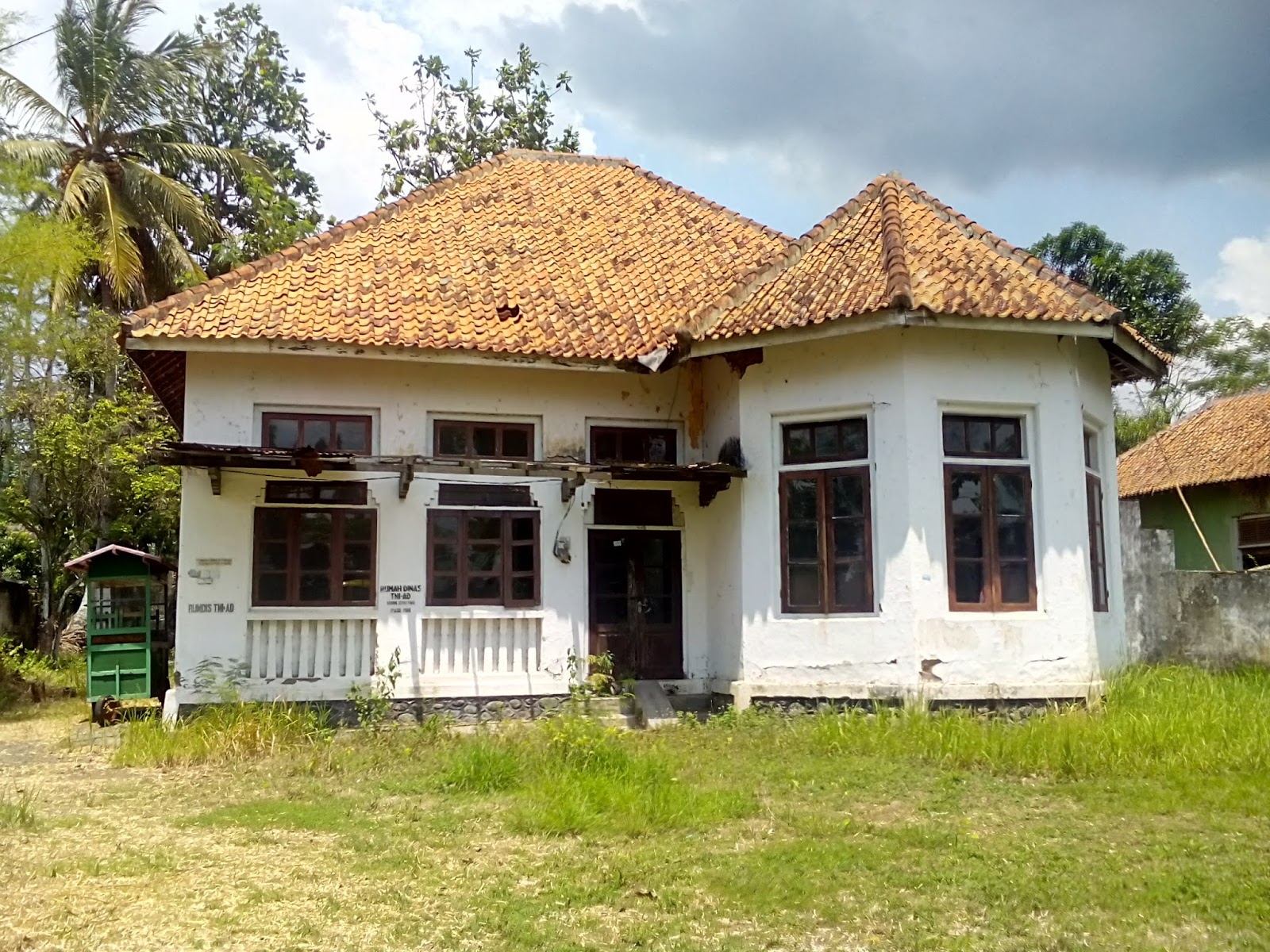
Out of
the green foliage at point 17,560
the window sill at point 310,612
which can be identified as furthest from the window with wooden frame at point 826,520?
the green foliage at point 17,560

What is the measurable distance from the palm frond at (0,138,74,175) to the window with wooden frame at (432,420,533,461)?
11.0m

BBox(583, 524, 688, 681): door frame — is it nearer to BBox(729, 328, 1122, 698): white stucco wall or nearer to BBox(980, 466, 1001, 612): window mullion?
BBox(729, 328, 1122, 698): white stucco wall

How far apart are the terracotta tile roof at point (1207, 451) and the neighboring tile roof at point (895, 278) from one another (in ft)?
25.9

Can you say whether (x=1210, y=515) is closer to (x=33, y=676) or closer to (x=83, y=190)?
(x=33, y=676)

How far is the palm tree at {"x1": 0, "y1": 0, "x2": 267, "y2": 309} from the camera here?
1877 cm

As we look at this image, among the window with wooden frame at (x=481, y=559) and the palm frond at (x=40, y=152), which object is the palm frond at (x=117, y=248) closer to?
the palm frond at (x=40, y=152)

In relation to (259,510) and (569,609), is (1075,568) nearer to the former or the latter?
(569,609)

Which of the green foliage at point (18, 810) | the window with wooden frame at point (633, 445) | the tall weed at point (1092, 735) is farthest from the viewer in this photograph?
the window with wooden frame at point (633, 445)

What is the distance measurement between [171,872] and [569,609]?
5.79 m

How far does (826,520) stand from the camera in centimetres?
1029

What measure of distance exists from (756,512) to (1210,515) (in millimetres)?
12291

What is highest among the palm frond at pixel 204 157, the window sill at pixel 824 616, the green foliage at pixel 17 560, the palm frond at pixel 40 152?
the palm frond at pixel 204 157

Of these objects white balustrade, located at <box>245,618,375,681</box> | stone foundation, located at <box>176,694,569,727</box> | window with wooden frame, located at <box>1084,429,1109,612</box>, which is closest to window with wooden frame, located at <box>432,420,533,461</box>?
white balustrade, located at <box>245,618,375,681</box>

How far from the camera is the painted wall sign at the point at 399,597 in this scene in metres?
10.7
